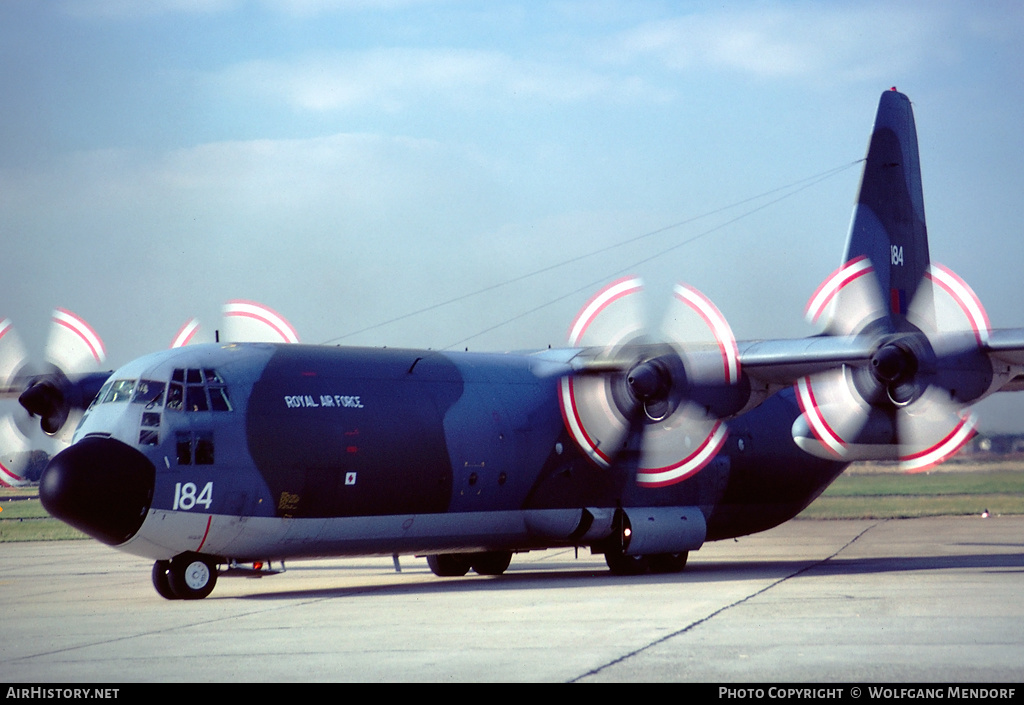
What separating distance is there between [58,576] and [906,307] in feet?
58.7

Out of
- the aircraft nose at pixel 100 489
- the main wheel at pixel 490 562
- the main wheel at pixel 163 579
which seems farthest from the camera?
the main wheel at pixel 490 562

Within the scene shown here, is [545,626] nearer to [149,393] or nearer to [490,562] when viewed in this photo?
[149,393]

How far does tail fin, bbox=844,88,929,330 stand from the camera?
2641 cm

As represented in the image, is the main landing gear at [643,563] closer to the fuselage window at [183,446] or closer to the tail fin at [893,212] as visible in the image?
the tail fin at [893,212]

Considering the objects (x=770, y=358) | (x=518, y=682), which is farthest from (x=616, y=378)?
(x=518, y=682)

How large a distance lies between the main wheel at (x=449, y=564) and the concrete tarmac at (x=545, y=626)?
0.30 meters

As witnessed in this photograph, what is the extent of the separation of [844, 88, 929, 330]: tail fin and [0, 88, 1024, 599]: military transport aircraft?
0.09m

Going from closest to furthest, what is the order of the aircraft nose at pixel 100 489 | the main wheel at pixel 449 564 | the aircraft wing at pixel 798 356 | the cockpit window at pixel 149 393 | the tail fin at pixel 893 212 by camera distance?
the aircraft nose at pixel 100 489
the cockpit window at pixel 149 393
the aircraft wing at pixel 798 356
the main wheel at pixel 449 564
the tail fin at pixel 893 212

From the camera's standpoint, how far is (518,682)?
10109 mm

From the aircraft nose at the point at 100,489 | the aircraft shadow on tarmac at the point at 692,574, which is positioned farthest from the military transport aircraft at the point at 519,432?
the aircraft shadow on tarmac at the point at 692,574

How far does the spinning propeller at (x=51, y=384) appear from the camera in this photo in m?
23.2

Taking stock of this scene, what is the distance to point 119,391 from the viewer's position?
18.6 meters

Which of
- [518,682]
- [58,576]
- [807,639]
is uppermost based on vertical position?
[58,576]

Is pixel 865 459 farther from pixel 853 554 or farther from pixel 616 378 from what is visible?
pixel 853 554
